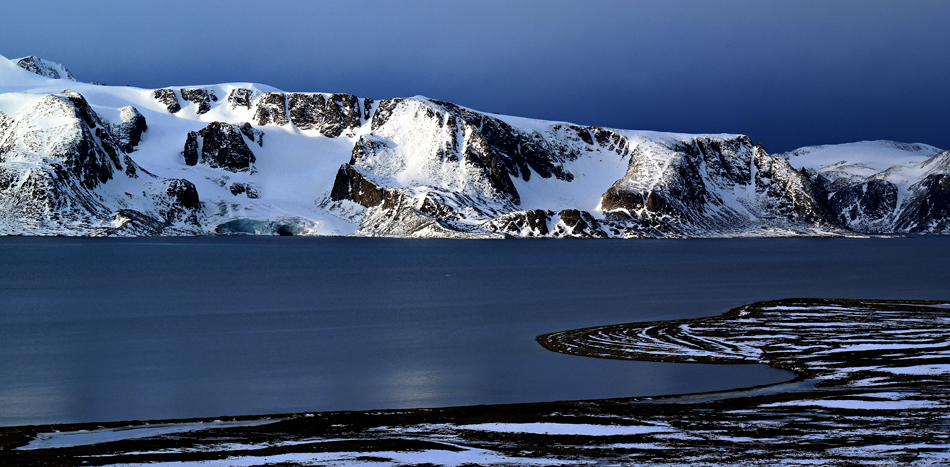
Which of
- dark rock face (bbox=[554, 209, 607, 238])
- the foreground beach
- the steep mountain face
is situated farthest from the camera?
dark rock face (bbox=[554, 209, 607, 238])

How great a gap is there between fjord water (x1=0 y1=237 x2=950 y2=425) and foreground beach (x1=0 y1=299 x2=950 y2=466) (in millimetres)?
1756

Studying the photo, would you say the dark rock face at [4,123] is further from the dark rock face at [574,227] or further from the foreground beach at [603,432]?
the foreground beach at [603,432]

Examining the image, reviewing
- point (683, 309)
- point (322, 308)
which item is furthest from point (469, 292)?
point (683, 309)

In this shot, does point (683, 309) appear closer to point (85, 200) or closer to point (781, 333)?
point (781, 333)

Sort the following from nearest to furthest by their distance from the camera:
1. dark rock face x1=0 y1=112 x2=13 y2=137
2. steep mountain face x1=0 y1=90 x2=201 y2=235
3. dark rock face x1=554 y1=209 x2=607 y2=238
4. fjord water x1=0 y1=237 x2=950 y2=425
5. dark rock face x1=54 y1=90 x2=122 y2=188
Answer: fjord water x1=0 y1=237 x2=950 y2=425 < steep mountain face x1=0 y1=90 x2=201 y2=235 < dark rock face x1=54 y1=90 x2=122 y2=188 < dark rock face x1=0 y1=112 x2=13 y2=137 < dark rock face x1=554 y1=209 x2=607 y2=238

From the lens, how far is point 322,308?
47.3 m

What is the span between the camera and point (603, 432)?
55.9 feet

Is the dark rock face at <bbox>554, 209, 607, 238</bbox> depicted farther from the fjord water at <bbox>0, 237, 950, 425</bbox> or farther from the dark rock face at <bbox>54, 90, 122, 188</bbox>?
the fjord water at <bbox>0, 237, 950, 425</bbox>

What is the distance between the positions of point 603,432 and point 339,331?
21769 mm

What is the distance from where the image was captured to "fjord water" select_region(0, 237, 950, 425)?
22.6 metres

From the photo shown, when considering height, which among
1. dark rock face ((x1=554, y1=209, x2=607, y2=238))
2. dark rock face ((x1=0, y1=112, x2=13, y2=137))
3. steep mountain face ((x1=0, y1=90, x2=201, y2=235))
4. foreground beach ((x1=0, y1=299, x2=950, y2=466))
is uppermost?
dark rock face ((x1=0, y1=112, x2=13, y2=137))

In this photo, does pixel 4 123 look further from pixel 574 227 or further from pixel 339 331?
pixel 339 331

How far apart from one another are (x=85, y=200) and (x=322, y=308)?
151036 millimetres

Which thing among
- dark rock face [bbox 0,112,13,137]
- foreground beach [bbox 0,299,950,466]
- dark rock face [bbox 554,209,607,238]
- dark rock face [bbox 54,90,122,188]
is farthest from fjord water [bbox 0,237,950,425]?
dark rock face [bbox 0,112,13,137]
